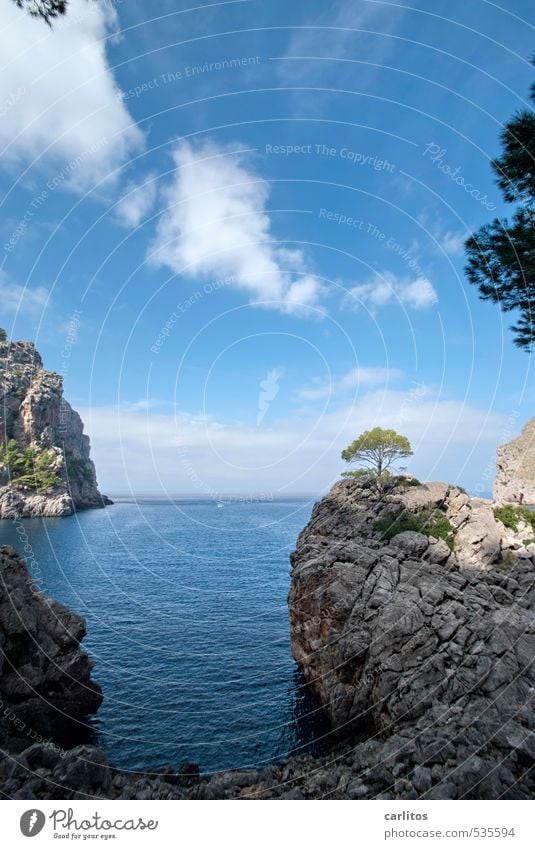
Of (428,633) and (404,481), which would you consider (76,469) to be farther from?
(428,633)

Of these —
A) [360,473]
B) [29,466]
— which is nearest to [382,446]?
[360,473]

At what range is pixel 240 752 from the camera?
76.6 feet

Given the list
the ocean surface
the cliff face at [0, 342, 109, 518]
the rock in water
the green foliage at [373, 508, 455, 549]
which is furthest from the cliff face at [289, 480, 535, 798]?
the cliff face at [0, 342, 109, 518]

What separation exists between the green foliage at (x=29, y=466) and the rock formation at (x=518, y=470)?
453 ft

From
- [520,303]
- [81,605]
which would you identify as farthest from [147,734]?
[520,303]

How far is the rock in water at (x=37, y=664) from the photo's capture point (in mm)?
22719

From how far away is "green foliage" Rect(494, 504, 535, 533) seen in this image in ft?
104

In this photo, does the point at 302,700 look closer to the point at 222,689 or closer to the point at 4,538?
the point at 222,689

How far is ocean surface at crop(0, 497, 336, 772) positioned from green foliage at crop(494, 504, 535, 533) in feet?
73.8

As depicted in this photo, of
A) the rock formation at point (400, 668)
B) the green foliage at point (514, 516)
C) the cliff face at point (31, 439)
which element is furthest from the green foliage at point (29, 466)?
the green foliage at point (514, 516)

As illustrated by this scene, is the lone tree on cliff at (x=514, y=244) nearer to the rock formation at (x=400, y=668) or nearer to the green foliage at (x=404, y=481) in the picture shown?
the rock formation at (x=400, y=668)
